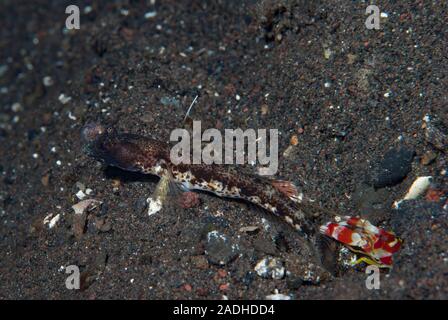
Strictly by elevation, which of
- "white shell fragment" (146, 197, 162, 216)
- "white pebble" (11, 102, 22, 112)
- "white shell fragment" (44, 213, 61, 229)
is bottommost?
"white shell fragment" (44, 213, 61, 229)

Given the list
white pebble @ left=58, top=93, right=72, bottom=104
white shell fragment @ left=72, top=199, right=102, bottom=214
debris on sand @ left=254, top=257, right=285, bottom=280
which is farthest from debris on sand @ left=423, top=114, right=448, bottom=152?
white pebble @ left=58, top=93, right=72, bottom=104

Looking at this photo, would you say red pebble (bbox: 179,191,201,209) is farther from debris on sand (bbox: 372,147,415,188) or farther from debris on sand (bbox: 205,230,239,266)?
debris on sand (bbox: 372,147,415,188)

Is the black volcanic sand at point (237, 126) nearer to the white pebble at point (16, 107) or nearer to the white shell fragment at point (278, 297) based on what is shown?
the white shell fragment at point (278, 297)

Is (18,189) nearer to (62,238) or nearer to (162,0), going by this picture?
(62,238)

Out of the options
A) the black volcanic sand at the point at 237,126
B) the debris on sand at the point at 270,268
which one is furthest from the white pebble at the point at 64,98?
the debris on sand at the point at 270,268

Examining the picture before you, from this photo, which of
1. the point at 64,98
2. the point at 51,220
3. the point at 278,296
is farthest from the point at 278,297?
the point at 64,98

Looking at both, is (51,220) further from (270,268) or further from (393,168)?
(393,168)
